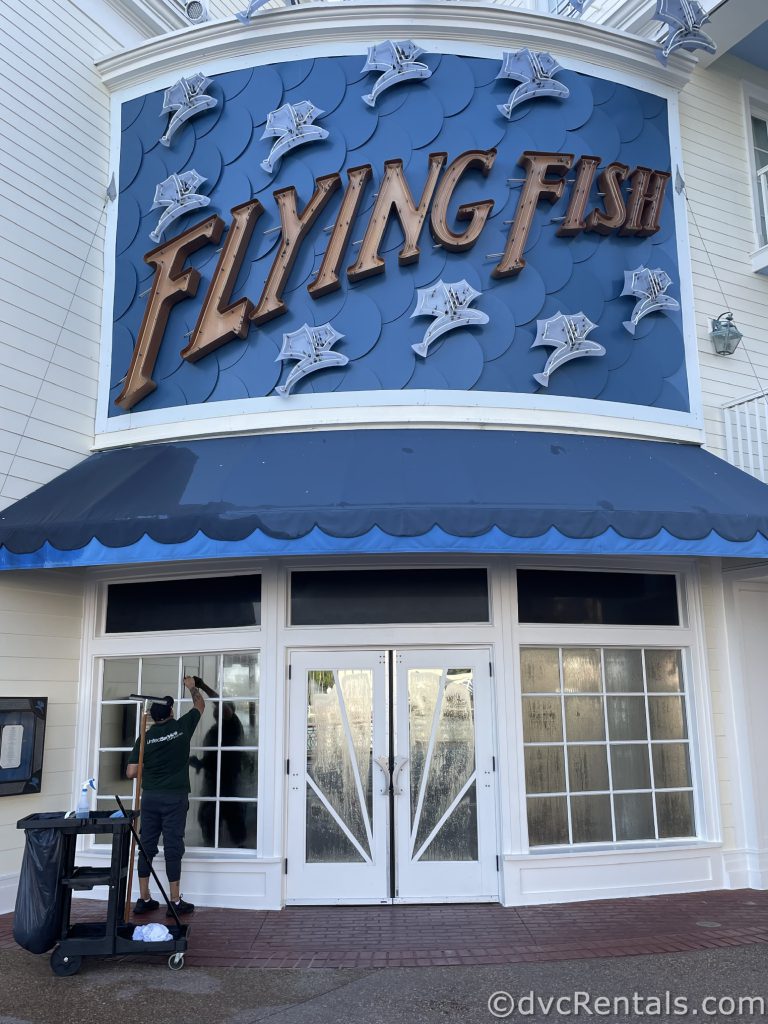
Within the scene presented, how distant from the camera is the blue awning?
6.64 metres

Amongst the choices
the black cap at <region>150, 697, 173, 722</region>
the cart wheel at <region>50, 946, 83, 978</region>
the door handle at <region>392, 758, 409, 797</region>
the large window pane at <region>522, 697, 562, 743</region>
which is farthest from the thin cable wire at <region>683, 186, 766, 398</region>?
the cart wheel at <region>50, 946, 83, 978</region>

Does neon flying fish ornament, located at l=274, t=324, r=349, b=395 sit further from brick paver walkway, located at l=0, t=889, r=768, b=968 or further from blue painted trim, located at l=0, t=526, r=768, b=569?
brick paver walkway, located at l=0, t=889, r=768, b=968

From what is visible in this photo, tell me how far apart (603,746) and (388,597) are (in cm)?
226

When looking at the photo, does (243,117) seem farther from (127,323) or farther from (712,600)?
(712,600)

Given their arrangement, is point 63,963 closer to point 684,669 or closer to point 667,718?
point 667,718

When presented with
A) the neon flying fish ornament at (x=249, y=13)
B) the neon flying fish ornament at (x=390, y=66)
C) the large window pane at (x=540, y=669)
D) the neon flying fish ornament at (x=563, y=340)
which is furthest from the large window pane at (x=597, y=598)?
the neon flying fish ornament at (x=249, y=13)

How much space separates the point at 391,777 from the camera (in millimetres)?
7480

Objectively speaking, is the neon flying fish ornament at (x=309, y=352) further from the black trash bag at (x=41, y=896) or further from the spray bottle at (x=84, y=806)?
the black trash bag at (x=41, y=896)

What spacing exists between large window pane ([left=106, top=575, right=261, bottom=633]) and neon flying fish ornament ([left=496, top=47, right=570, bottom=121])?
16.5ft

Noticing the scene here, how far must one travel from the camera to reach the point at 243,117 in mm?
8656

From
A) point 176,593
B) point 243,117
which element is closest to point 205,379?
point 176,593

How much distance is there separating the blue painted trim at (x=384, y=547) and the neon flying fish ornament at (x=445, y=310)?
6.89 ft

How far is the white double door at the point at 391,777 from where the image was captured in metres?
7.32

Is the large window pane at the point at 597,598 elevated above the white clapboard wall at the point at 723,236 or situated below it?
below
